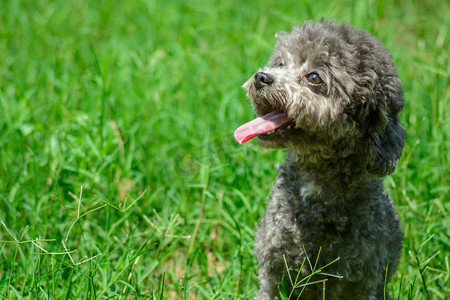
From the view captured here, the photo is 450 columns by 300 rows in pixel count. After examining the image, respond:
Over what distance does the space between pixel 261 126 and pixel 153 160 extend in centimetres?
148

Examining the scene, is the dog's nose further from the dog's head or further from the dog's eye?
the dog's eye

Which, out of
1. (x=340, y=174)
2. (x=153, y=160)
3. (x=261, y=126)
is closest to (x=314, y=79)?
(x=261, y=126)

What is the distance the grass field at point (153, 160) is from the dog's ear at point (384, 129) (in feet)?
1.89

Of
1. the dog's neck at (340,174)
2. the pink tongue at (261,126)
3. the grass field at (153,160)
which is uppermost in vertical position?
the pink tongue at (261,126)

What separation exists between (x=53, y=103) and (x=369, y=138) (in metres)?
2.53

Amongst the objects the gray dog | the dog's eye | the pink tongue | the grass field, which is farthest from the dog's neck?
the grass field

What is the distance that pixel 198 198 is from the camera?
3.88 metres

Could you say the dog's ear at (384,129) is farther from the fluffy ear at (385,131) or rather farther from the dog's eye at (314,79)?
the dog's eye at (314,79)

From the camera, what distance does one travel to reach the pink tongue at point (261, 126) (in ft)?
9.04

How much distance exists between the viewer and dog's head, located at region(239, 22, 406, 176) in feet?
8.86

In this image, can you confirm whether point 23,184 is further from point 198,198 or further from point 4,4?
point 4,4

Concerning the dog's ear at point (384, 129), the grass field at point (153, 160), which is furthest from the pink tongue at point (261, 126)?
the grass field at point (153, 160)

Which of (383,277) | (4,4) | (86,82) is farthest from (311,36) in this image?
(4,4)

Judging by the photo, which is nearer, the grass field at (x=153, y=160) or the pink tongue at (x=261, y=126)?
the pink tongue at (x=261, y=126)
